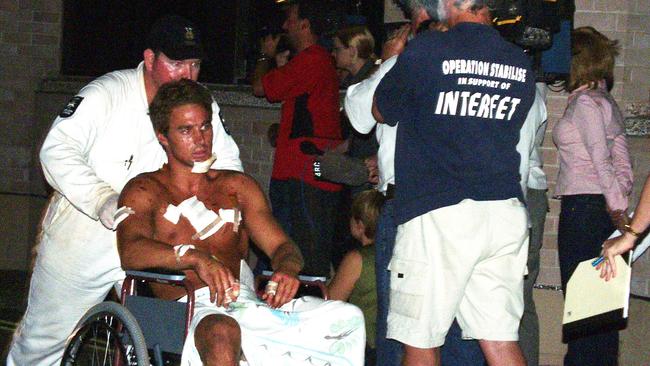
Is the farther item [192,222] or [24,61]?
[24,61]

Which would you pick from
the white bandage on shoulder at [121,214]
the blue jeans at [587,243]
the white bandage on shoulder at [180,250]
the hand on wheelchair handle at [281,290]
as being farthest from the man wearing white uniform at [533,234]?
the white bandage on shoulder at [121,214]

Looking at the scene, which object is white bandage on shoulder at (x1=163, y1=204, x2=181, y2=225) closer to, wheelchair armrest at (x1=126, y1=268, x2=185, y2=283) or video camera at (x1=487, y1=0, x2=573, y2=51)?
wheelchair armrest at (x1=126, y1=268, x2=185, y2=283)

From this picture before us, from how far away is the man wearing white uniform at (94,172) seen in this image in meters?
5.58

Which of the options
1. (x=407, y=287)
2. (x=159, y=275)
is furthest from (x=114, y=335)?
(x=407, y=287)

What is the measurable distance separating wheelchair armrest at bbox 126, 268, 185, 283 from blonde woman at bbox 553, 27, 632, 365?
9.16 ft

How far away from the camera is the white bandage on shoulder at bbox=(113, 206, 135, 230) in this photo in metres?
5.12

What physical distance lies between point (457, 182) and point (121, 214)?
4.79 feet

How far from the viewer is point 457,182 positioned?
4.80m

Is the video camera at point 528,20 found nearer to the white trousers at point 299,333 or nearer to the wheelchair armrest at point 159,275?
the white trousers at point 299,333

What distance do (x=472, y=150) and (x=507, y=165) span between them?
21 centimetres

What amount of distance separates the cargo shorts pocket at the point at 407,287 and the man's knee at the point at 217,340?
0.67 meters

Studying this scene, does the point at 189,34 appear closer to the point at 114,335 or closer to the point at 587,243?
the point at 114,335

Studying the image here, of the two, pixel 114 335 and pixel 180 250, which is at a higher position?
pixel 180 250

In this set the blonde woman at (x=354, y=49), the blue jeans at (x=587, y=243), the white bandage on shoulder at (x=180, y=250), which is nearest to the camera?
the white bandage on shoulder at (x=180, y=250)
